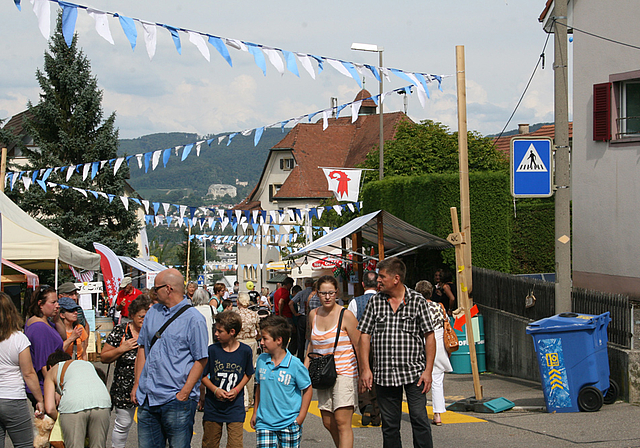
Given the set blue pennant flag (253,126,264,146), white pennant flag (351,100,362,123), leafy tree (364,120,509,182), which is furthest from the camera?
leafy tree (364,120,509,182)

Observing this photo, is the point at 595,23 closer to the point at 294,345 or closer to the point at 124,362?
the point at 294,345

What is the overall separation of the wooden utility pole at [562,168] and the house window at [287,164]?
59913 millimetres

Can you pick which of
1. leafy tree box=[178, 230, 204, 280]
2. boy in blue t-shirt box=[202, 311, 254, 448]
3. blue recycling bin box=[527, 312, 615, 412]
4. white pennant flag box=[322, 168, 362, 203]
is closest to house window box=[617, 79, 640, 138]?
blue recycling bin box=[527, 312, 615, 412]

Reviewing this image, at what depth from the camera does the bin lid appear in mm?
8555

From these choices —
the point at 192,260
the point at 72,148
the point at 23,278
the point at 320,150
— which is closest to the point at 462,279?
the point at 23,278

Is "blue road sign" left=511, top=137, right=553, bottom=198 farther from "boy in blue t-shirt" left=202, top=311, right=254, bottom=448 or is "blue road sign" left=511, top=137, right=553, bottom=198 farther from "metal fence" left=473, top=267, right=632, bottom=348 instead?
"boy in blue t-shirt" left=202, top=311, right=254, bottom=448

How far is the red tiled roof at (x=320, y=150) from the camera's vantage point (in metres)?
64.3

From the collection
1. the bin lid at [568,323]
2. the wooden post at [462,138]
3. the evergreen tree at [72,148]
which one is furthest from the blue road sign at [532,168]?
the evergreen tree at [72,148]

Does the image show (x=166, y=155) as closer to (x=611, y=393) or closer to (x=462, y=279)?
(x=462, y=279)

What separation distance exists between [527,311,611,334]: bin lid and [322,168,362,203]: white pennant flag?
11385 mm

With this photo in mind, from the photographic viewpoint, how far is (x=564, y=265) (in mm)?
9156

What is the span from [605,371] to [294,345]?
18.2ft

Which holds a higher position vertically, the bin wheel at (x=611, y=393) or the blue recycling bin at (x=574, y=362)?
the blue recycling bin at (x=574, y=362)

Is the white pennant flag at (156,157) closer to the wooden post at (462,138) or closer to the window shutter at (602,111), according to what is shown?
the wooden post at (462,138)
